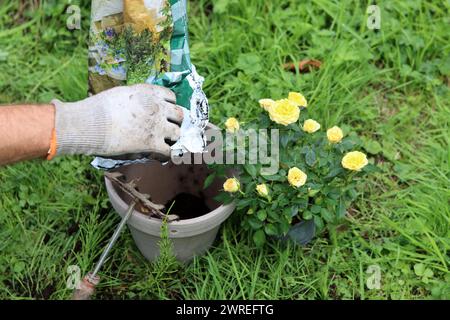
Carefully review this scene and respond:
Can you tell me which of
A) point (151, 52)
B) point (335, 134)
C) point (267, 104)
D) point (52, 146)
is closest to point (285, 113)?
point (267, 104)

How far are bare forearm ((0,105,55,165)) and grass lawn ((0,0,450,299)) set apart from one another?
2.48 feet

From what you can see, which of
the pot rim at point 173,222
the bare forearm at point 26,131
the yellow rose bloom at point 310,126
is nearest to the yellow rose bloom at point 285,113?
the yellow rose bloom at point 310,126

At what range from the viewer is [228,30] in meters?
3.31

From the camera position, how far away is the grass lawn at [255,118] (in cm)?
268

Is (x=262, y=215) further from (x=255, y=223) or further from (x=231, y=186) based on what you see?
(x=231, y=186)

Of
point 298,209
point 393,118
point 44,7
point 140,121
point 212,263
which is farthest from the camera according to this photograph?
point 44,7

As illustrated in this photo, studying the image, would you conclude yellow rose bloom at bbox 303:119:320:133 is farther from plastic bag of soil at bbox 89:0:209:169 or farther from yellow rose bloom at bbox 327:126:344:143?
plastic bag of soil at bbox 89:0:209:169

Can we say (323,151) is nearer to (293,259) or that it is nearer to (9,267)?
(293,259)

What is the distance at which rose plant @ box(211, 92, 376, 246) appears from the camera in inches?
94.8

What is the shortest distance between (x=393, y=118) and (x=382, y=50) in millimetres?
402

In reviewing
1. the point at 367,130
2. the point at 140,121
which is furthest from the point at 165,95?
the point at 367,130

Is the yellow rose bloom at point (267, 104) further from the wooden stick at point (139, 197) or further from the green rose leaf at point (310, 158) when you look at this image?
the wooden stick at point (139, 197)

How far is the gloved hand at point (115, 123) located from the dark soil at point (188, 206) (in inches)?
25.7

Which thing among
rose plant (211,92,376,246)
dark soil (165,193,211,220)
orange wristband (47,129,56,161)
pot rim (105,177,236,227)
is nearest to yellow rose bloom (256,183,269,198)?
rose plant (211,92,376,246)
